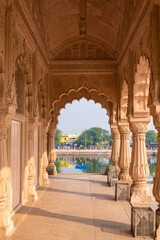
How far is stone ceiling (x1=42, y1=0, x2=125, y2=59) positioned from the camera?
8.61 metres

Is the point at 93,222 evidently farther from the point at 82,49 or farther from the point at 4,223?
the point at 82,49

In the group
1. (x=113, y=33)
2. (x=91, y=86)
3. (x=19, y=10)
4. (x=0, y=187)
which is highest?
(x=113, y=33)

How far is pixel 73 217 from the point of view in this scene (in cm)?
625

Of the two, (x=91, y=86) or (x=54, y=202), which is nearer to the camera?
(x=54, y=202)

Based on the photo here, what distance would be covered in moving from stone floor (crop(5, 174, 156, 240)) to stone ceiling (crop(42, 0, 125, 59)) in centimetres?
598

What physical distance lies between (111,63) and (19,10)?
18.9 ft

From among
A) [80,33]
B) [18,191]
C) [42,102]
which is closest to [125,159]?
[42,102]

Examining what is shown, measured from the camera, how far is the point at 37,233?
521 cm

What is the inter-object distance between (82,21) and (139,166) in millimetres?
5939

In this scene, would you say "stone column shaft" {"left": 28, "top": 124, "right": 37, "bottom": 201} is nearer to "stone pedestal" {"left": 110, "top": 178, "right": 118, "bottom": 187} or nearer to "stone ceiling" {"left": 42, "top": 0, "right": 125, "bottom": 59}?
"stone pedestal" {"left": 110, "top": 178, "right": 118, "bottom": 187}

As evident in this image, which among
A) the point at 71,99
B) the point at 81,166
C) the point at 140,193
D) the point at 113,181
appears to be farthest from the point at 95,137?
the point at 140,193

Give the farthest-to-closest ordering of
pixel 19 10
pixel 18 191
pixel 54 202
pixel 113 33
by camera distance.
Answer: pixel 113 33, pixel 54 202, pixel 18 191, pixel 19 10

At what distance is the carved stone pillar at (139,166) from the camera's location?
7406 millimetres

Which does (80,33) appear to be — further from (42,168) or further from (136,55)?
(42,168)
